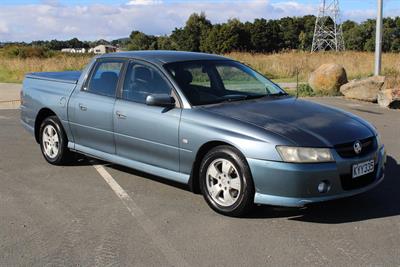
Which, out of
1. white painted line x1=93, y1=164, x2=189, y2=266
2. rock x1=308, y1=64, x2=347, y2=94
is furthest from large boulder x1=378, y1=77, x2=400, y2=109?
white painted line x1=93, y1=164, x2=189, y2=266

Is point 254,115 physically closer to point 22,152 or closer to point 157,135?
point 157,135

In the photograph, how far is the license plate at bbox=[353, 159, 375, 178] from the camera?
486 centimetres

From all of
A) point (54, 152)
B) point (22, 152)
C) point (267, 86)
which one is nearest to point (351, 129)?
point (267, 86)

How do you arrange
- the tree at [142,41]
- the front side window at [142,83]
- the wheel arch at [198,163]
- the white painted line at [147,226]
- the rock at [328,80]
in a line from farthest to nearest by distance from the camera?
the tree at [142,41]
the rock at [328,80]
the front side window at [142,83]
the wheel arch at [198,163]
the white painted line at [147,226]

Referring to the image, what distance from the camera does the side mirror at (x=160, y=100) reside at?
18.0 feet

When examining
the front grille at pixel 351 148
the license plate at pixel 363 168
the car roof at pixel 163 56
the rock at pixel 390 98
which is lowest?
the rock at pixel 390 98

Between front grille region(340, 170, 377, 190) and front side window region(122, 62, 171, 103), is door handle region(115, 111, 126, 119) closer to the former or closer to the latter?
front side window region(122, 62, 171, 103)

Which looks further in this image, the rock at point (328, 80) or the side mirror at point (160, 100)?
the rock at point (328, 80)

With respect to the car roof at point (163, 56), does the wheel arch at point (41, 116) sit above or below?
below

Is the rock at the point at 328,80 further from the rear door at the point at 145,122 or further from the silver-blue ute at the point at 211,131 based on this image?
the rear door at the point at 145,122

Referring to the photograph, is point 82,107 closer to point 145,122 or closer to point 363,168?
point 145,122

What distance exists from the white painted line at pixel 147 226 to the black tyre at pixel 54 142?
0.74m

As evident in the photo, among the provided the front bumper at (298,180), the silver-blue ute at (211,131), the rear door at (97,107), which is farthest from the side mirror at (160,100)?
the front bumper at (298,180)

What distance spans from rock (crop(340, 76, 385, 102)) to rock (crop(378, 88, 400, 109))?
2.62 feet
